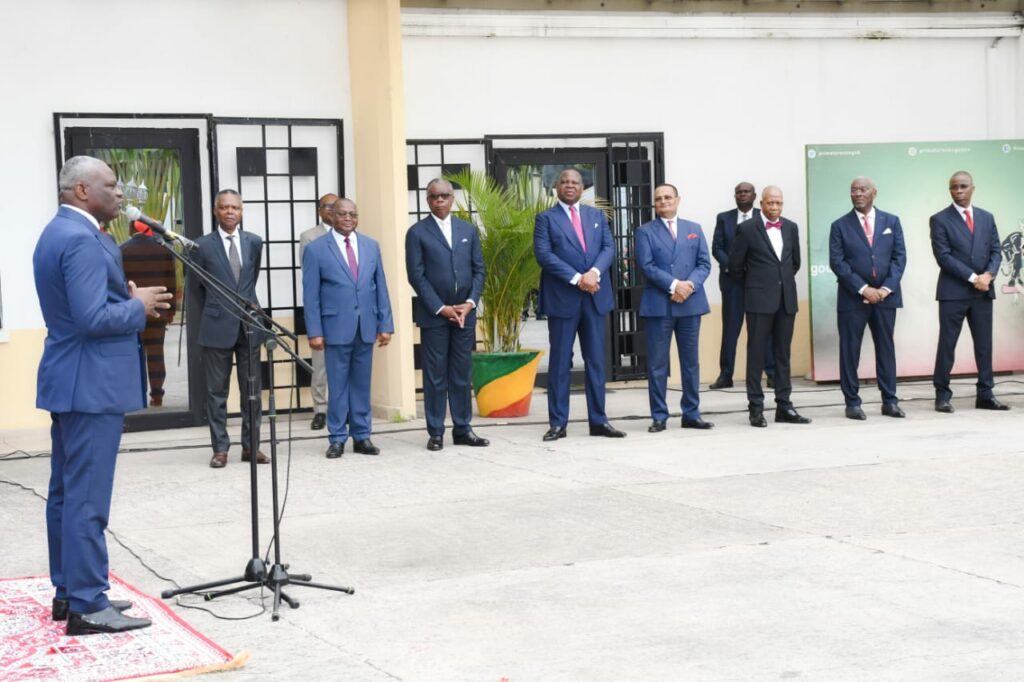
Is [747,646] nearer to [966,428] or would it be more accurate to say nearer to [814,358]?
[966,428]

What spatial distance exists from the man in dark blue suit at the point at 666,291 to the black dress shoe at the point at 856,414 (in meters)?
1.39

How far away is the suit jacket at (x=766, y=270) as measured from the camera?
1162 centimetres

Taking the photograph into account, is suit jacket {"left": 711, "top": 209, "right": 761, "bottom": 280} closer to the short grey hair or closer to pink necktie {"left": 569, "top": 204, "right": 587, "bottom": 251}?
pink necktie {"left": 569, "top": 204, "right": 587, "bottom": 251}

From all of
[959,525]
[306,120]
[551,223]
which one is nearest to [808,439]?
[551,223]

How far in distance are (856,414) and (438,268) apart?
362 centimetres

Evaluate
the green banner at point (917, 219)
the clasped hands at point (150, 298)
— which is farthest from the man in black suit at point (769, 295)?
the clasped hands at point (150, 298)

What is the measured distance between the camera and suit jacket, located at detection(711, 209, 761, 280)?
14.2 m

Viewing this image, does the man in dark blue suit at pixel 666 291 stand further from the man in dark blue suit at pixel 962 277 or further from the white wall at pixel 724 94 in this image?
the white wall at pixel 724 94

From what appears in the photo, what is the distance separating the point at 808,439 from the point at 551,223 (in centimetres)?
246

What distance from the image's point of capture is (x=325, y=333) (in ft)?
34.3

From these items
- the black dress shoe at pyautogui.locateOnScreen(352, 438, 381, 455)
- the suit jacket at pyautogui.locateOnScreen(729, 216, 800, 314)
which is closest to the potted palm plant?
the suit jacket at pyautogui.locateOnScreen(729, 216, 800, 314)

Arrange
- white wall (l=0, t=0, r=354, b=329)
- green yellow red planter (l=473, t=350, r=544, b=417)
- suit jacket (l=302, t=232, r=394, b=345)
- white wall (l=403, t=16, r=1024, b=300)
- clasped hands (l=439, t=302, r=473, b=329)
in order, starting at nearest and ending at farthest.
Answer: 1. suit jacket (l=302, t=232, r=394, b=345)
2. clasped hands (l=439, t=302, r=473, b=329)
3. white wall (l=0, t=0, r=354, b=329)
4. green yellow red planter (l=473, t=350, r=544, b=417)
5. white wall (l=403, t=16, r=1024, b=300)

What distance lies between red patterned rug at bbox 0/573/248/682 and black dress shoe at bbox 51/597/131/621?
1.6 inches

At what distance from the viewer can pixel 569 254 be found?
1099 cm
